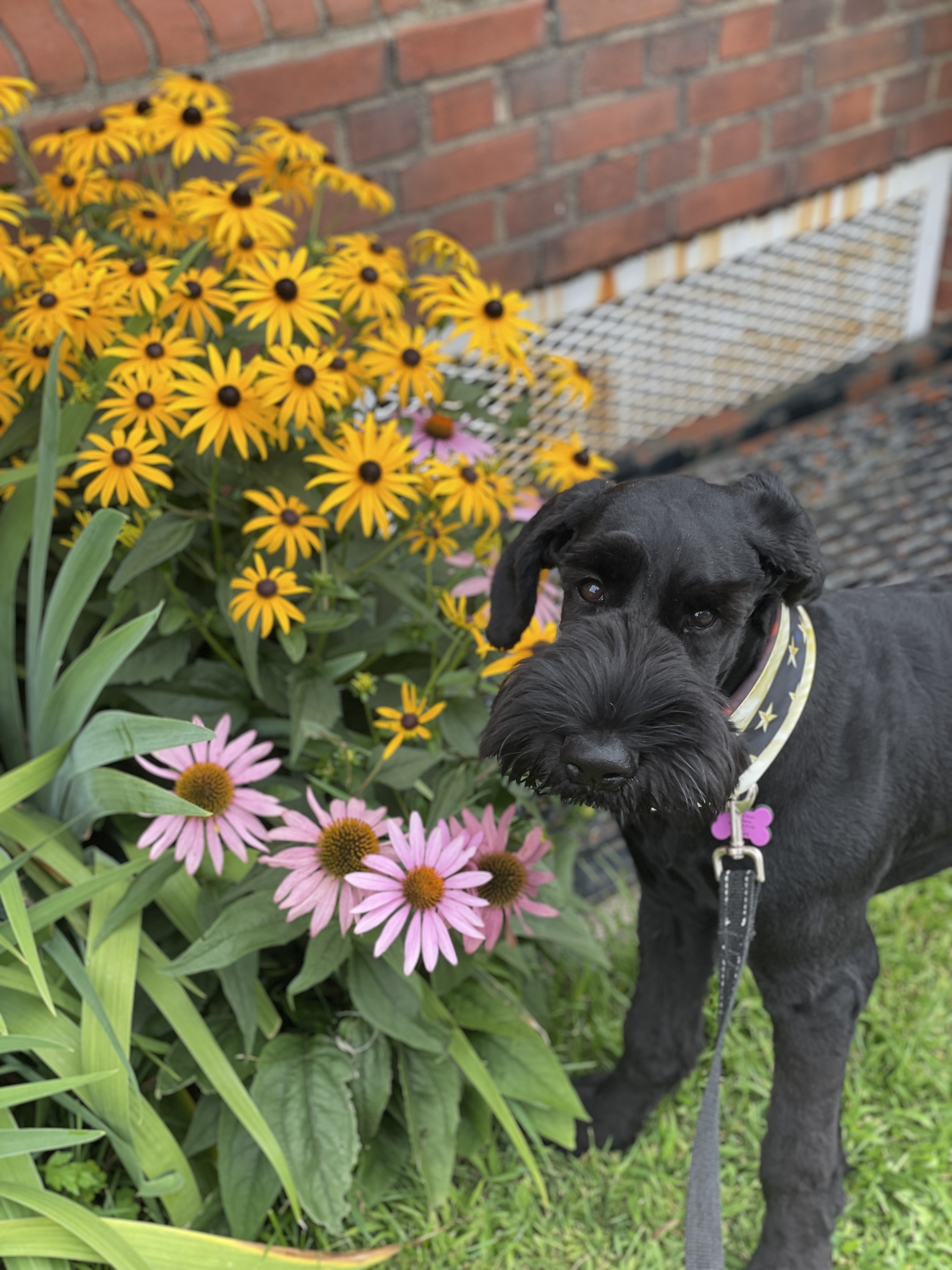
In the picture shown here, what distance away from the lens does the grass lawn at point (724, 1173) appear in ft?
6.94

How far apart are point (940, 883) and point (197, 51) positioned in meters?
2.77

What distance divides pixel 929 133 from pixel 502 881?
156 inches

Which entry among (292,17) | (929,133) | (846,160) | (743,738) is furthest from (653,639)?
(929,133)

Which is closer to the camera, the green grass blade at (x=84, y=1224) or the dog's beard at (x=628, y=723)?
the dog's beard at (x=628, y=723)

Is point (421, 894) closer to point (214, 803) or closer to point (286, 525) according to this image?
point (214, 803)

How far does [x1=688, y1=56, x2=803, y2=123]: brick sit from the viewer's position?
12.9 ft

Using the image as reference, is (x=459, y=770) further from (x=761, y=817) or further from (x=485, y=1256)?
(x=485, y=1256)

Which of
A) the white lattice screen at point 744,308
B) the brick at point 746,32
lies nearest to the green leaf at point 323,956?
the white lattice screen at point 744,308

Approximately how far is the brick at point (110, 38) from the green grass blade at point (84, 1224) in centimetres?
246

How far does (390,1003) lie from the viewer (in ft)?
6.59

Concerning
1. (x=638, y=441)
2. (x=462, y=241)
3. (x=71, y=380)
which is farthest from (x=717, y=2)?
(x=71, y=380)

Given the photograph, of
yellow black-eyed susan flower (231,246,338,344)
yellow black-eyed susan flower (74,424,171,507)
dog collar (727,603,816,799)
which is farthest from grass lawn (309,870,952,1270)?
yellow black-eyed susan flower (231,246,338,344)

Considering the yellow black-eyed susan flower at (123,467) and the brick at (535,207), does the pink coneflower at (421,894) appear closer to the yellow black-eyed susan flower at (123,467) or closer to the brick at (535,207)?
the yellow black-eyed susan flower at (123,467)

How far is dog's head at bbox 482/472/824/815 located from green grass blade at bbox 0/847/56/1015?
736mm
